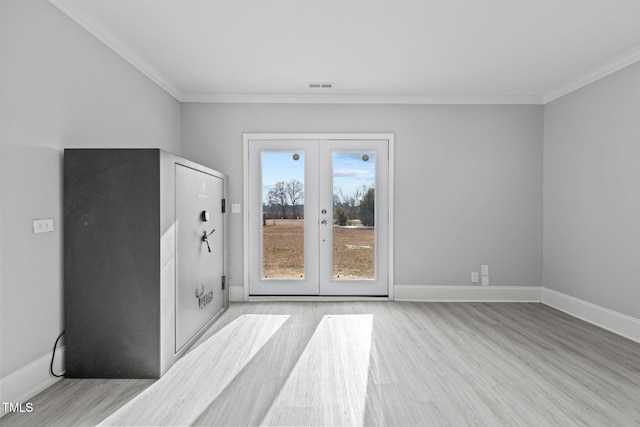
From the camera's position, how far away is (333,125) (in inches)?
161

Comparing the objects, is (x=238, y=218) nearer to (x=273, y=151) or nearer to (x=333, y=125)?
(x=273, y=151)

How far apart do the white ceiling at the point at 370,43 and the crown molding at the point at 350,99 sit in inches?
2.9

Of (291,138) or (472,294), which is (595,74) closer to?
(472,294)

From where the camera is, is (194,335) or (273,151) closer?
(194,335)

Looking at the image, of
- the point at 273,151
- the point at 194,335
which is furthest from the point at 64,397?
the point at 273,151

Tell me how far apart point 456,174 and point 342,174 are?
1423 millimetres

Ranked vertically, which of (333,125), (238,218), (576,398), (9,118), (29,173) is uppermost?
(333,125)

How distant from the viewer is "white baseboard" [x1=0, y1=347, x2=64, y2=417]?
1.84 meters

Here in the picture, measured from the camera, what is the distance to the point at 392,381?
2182 mm

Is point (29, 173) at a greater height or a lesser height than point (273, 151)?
lesser

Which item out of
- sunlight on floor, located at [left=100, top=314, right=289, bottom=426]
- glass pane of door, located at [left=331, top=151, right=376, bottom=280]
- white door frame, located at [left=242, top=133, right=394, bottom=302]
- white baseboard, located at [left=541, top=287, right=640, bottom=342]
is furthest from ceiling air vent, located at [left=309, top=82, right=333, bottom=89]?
white baseboard, located at [left=541, top=287, right=640, bottom=342]

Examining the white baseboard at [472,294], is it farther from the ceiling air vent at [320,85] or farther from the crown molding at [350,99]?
the ceiling air vent at [320,85]

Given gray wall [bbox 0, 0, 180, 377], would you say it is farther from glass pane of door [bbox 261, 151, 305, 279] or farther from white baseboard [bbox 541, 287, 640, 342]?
white baseboard [bbox 541, 287, 640, 342]

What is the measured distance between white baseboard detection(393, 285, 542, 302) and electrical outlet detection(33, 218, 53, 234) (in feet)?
11.3
